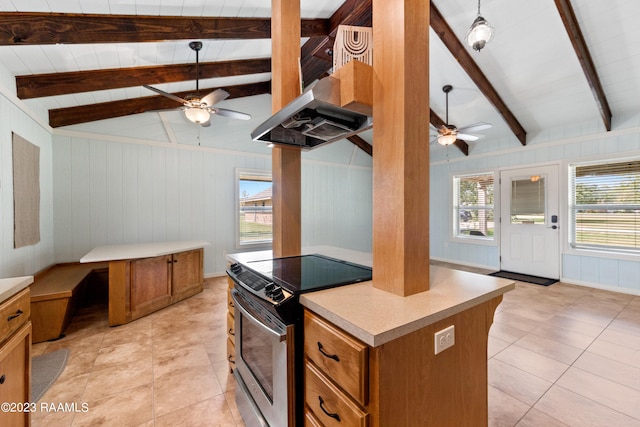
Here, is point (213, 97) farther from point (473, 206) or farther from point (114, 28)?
point (473, 206)

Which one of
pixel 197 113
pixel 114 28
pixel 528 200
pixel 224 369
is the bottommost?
pixel 224 369

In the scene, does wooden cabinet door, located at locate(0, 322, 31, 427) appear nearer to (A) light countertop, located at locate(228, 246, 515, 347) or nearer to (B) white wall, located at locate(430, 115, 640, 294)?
(A) light countertop, located at locate(228, 246, 515, 347)

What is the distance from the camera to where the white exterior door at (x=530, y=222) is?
4695 mm

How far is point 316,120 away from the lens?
4.66 feet

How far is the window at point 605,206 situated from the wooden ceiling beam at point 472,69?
121 centimetres

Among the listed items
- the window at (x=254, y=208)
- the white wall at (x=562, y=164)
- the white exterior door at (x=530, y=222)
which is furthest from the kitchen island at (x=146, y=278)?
the white exterior door at (x=530, y=222)

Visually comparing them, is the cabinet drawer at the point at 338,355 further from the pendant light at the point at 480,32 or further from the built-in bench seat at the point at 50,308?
the built-in bench seat at the point at 50,308

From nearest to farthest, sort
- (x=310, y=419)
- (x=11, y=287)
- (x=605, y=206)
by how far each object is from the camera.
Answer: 1. (x=310, y=419)
2. (x=11, y=287)
3. (x=605, y=206)

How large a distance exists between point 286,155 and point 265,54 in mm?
2755

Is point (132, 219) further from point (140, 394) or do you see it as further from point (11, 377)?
point (11, 377)

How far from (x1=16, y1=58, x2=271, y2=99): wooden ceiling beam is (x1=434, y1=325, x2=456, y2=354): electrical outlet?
4011 millimetres

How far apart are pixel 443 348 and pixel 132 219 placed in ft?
15.9

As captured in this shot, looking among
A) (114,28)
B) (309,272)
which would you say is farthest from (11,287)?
(114,28)

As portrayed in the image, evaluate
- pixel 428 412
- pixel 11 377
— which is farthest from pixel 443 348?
pixel 11 377
